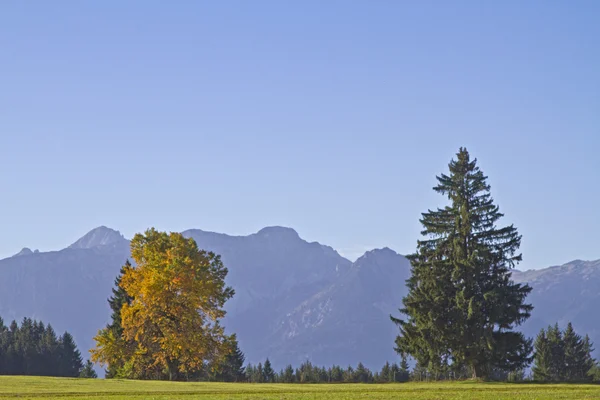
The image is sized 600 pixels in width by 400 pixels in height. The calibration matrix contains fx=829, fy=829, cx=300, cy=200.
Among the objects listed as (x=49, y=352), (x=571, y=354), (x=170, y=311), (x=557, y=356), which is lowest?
(x=557, y=356)

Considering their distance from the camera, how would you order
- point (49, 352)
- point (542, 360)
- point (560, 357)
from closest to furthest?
point (542, 360) < point (560, 357) < point (49, 352)

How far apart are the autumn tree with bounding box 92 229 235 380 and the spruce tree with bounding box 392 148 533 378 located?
60.5 feet

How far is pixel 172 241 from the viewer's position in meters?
80.9

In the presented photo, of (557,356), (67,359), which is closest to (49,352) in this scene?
(67,359)

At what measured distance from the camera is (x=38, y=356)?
167 meters

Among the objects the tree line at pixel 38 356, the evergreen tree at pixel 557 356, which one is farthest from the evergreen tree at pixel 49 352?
the evergreen tree at pixel 557 356

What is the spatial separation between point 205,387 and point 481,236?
93.7 feet

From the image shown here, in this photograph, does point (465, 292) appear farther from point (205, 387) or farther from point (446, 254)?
point (205, 387)

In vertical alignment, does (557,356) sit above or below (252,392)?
above

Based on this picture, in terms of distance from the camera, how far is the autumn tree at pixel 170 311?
77.9 m

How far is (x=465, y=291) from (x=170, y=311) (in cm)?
2778

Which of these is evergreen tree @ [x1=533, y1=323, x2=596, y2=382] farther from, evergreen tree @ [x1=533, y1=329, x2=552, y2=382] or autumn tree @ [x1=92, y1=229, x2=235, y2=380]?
autumn tree @ [x1=92, y1=229, x2=235, y2=380]

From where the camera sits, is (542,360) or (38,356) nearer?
(542,360)

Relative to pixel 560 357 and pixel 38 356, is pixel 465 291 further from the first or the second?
pixel 38 356
